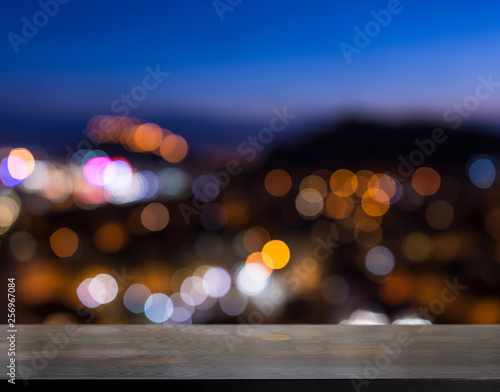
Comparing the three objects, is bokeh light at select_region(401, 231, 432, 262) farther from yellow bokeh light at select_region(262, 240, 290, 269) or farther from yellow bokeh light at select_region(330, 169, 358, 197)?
yellow bokeh light at select_region(262, 240, 290, 269)

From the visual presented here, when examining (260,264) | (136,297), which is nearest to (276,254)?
(260,264)

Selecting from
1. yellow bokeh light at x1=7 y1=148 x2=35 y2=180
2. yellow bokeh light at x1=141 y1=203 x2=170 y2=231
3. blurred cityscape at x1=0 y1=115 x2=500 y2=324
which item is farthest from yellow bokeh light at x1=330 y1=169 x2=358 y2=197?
yellow bokeh light at x1=7 y1=148 x2=35 y2=180

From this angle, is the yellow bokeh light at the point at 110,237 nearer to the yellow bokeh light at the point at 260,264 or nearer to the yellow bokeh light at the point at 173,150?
the yellow bokeh light at the point at 173,150

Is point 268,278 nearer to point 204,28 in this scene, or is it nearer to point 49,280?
point 49,280

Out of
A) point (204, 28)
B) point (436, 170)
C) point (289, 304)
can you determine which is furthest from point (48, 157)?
point (436, 170)

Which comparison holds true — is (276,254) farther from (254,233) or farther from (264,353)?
(264,353)

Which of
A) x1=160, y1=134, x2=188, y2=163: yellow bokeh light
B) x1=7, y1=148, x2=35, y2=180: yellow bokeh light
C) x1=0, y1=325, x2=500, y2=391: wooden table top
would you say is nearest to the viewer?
x1=0, y1=325, x2=500, y2=391: wooden table top
